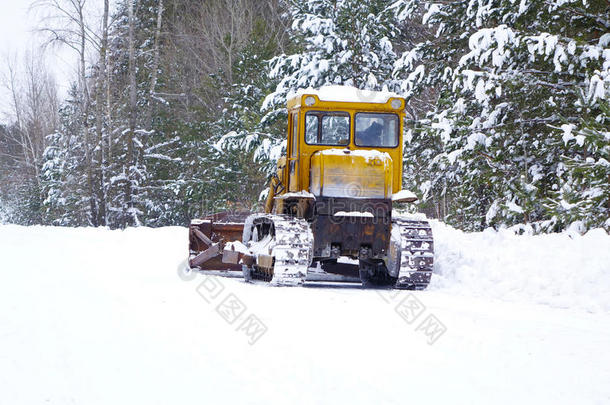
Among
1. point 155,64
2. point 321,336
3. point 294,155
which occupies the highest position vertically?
point 155,64

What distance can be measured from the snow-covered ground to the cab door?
1994 millimetres

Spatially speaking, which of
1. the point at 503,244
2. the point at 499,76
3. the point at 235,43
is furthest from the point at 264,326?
the point at 235,43

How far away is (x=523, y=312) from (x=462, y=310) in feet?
1.97

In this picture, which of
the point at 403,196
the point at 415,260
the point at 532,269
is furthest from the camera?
the point at 403,196

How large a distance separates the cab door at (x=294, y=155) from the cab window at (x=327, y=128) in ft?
0.70

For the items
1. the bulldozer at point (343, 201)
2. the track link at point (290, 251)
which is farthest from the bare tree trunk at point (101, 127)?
the track link at point (290, 251)

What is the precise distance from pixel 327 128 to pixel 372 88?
11798mm

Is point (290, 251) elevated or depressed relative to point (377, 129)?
depressed

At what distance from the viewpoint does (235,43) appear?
36.4 meters

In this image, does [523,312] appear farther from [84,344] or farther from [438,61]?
[438,61]

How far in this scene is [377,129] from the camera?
10680mm

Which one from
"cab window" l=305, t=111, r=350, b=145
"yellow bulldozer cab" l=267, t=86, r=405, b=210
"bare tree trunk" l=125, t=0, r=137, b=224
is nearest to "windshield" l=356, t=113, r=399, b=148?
"yellow bulldozer cab" l=267, t=86, r=405, b=210

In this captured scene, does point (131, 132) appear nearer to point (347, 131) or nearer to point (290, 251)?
point (347, 131)

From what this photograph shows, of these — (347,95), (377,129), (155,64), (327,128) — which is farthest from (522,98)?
(155,64)
